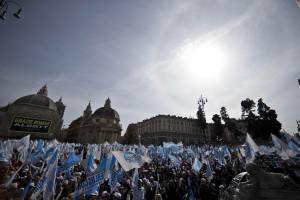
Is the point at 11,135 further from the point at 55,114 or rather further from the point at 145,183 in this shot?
the point at 145,183

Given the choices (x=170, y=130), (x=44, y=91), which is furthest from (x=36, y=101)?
(x=170, y=130)

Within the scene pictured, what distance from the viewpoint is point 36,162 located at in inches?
535

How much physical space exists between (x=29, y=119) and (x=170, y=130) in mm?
54182

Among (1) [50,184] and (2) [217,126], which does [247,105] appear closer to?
(2) [217,126]

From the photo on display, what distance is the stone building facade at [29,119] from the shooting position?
50.2 m

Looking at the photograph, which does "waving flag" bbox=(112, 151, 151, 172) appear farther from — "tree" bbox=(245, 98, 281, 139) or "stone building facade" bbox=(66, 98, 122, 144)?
"stone building facade" bbox=(66, 98, 122, 144)

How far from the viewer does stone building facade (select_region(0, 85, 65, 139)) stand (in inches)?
1978

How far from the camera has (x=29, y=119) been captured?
175 feet

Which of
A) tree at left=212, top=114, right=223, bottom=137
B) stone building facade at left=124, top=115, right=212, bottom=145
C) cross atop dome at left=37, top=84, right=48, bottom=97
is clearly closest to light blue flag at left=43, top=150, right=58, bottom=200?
tree at left=212, top=114, right=223, bottom=137

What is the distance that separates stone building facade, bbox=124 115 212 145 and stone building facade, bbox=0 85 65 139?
131ft

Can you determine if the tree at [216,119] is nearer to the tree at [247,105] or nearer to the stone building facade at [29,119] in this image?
the tree at [247,105]

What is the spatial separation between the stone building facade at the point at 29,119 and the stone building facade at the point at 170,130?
131 feet

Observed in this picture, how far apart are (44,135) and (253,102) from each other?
75472 millimetres

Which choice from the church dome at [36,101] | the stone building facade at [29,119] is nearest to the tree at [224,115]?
the stone building facade at [29,119]
